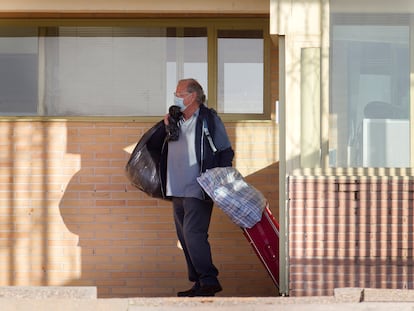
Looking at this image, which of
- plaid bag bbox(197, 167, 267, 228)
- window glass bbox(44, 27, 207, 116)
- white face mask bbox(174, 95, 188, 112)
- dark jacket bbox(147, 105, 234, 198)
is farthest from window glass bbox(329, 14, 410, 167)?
window glass bbox(44, 27, 207, 116)

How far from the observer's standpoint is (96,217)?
32.4ft

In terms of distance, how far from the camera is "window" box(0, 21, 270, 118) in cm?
995

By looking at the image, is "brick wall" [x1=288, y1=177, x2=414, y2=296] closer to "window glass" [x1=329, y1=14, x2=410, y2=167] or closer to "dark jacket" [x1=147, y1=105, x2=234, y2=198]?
"window glass" [x1=329, y1=14, x2=410, y2=167]

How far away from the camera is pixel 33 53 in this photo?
9.99 meters

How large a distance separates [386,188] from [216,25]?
266 cm

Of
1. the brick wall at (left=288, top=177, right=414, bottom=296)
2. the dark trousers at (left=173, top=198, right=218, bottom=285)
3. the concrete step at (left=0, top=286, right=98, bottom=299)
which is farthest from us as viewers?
the dark trousers at (left=173, top=198, right=218, bottom=285)

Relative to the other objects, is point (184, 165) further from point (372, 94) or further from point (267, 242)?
point (372, 94)

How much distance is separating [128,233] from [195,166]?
135 centimetres

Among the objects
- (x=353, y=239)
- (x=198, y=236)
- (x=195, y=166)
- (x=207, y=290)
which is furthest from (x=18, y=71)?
(x=353, y=239)

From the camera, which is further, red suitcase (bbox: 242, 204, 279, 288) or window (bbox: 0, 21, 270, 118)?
window (bbox: 0, 21, 270, 118)

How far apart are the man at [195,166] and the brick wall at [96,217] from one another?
0.86 metres

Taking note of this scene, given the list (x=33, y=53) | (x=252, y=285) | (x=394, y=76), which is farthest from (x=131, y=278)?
(x=394, y=76)

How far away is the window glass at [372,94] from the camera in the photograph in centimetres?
822

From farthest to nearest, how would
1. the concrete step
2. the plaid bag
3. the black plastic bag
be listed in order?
the black plastic bag
the plaid bag
the concrete step
